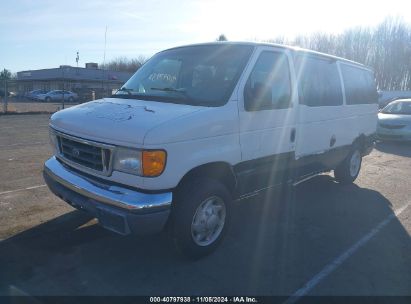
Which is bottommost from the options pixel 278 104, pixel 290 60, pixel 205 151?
pixel 205 151

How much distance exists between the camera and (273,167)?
4.66 meters

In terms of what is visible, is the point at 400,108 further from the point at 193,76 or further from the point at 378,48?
the point at 378,48

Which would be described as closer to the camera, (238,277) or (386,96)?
(238,277)

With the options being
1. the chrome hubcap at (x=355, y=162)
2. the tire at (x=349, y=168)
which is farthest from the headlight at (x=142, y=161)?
the chrome hubcap at (x=355, y=162)

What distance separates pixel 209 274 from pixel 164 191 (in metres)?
0.99

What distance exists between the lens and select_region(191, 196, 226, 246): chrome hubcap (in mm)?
3883

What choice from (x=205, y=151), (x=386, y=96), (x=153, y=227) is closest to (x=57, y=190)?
(x=153, y=227)

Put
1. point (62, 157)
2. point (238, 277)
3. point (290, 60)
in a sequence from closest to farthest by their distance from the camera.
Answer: point (238, 277) → point (62, 157) → point (290, 60)

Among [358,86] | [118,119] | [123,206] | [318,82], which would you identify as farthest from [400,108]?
[123,206]

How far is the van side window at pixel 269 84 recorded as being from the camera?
4109 millimetres

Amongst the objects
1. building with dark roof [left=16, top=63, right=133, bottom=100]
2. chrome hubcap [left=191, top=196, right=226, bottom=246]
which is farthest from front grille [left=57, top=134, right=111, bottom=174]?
building with dark roof [left=16, top=63, right=133, bottom=100]

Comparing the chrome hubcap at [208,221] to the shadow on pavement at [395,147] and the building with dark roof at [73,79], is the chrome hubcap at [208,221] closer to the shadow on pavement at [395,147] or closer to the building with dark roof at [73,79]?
the shadow on pavement at [395,147]

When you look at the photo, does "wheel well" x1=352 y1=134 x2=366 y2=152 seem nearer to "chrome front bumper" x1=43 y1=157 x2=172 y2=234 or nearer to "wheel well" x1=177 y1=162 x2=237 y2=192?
"wheel well" x1=177 y1=162 x2=237 y2=192

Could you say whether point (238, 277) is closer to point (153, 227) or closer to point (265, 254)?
point (265, 254)
